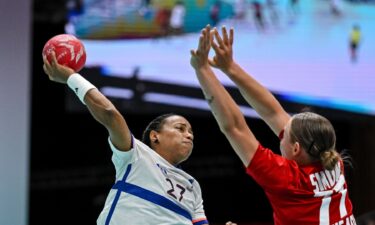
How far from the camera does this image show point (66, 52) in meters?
3.07

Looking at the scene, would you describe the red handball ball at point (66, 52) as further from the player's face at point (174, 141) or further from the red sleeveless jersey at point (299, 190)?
the red sleeveless jersey at point (299, 190)

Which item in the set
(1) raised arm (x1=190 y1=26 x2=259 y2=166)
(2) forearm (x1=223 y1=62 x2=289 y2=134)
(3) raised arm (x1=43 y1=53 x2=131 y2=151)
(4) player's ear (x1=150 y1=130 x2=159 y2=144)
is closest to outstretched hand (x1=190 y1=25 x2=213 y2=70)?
(1) raised arm (x1=190 y1=26 x2=259 y2=166)

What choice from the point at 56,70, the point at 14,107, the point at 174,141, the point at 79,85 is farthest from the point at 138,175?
the point at 14,107

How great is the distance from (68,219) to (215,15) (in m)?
2.70

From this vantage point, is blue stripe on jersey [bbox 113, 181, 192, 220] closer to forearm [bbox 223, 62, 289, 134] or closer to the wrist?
the wrist

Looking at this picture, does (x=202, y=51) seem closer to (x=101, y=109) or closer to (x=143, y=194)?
(x=101, y=109)

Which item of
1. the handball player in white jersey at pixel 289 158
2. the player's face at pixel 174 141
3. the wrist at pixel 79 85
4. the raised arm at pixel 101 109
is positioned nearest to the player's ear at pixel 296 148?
the handball player in white jersey at pixel 289 158

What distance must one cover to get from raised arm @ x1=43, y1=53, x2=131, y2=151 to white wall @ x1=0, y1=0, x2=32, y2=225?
11.9 feet

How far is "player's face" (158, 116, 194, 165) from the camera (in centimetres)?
325

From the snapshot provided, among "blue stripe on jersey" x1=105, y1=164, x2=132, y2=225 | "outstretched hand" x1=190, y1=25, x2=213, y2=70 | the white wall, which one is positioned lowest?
the white wall

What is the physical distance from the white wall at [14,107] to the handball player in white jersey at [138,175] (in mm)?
3580

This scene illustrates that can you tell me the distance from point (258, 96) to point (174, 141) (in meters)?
0.46

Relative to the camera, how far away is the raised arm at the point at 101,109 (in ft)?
9.50

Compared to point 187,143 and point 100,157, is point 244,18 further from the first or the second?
point 187,143
